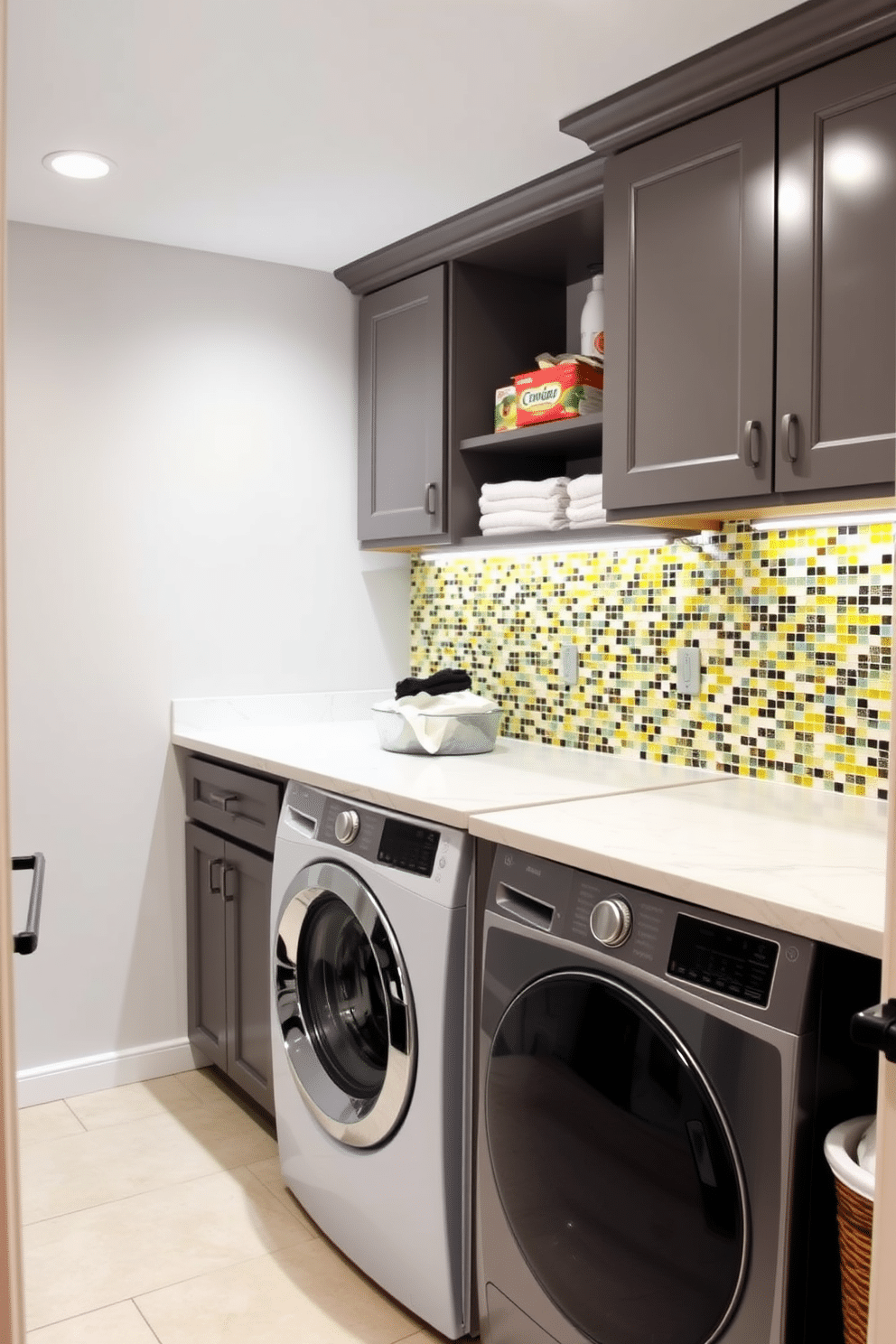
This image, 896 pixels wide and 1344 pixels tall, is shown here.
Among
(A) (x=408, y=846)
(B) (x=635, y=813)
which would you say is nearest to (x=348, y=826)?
(A) (x=408, y=846)

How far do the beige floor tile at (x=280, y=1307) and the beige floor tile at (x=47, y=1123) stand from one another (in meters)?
0.77

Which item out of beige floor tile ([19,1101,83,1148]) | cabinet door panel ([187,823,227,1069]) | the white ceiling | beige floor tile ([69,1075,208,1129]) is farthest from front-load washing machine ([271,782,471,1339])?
the white ceiling

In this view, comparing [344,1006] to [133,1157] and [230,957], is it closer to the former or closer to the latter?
[230,957]

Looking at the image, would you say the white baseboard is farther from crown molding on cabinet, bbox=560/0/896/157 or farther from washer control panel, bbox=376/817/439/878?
crown molding on cabinet, bbox=560/0/896/157

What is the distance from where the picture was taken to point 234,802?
273 cm

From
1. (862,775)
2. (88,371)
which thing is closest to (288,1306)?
(862,775)

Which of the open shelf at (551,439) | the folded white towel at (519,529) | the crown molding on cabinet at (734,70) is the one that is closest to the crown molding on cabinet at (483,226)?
the crown molding on cabinet at (734,70)

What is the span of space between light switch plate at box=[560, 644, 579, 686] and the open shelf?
1.75ft

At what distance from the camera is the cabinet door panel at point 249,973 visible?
2.61 m

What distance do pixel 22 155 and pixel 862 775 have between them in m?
2.26

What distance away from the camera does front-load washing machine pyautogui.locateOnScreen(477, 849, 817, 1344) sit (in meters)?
1.30

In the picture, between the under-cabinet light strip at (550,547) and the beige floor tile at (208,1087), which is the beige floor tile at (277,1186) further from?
the under-cabinet light strip at (550,547)

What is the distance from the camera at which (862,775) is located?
214cm

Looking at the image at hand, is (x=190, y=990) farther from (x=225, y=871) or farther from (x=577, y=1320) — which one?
(x=577, y=1320)
